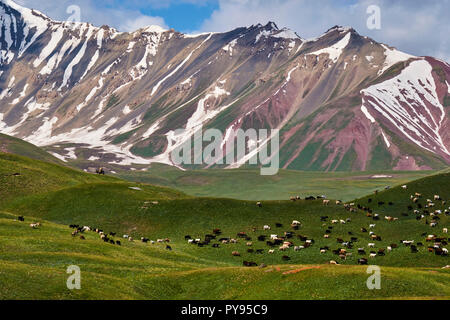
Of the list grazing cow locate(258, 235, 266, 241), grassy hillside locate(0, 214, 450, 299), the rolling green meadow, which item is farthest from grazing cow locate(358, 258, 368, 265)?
grazing cow locate(258, 235, 266, 241)

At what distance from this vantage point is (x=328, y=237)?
8462 centimetres

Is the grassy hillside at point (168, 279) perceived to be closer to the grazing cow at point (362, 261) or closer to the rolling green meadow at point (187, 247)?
the rolling green meadow at point (187, 247)

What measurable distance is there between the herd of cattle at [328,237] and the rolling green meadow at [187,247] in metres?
0.72

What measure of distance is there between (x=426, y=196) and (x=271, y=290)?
70.7 metres

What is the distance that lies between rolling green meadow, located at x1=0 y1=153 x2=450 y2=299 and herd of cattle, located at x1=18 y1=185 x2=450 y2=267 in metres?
0.72

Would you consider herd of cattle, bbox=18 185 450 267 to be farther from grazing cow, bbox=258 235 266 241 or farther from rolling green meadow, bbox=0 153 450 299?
rolling green meadow, bbox=0 153 450 299

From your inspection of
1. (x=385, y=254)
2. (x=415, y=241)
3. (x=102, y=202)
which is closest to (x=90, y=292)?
(x=385, y=254)

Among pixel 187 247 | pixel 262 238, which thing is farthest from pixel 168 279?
pixel 262 238

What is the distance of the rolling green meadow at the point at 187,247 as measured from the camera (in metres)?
44.9

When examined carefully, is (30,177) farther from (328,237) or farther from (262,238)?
(328,237)

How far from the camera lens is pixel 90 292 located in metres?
41.9

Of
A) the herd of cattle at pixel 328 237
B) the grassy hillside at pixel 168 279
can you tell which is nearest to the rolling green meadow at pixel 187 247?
the grassy hillside at pixel 168 279

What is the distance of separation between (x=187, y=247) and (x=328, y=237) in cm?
2325

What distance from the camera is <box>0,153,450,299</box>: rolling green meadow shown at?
4494 cm
